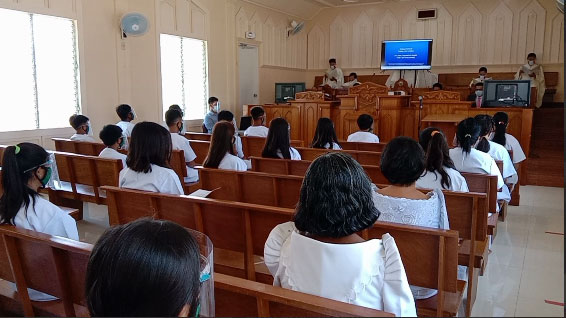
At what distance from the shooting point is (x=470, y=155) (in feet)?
11.6

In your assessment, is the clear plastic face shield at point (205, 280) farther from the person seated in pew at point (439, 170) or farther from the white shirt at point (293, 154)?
the white shirt at point (293, 154)

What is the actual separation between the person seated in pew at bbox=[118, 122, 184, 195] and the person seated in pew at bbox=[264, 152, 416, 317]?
1.67m

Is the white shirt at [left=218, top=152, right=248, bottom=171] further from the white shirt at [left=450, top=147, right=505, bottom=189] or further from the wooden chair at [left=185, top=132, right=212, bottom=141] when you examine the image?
the wooden chair at [left=185, top=132, right=212, bottom=141]

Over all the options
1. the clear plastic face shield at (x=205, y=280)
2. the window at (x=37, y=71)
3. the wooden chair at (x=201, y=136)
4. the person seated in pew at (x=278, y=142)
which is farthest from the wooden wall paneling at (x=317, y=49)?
the clear plastic face shield at (x=205, y=280)

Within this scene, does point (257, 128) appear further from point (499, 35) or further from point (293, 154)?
point (499, 35)

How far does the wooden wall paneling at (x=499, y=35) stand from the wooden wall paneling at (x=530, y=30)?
0.22 metres

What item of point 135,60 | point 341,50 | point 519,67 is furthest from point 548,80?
point 135,60

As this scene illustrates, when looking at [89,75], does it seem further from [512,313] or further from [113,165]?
[512,313]

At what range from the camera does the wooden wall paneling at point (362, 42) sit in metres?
12.3

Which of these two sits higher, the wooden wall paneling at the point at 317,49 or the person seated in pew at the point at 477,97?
the wooden wall paneling at the point at 317,49

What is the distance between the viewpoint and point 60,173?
4.24 metres

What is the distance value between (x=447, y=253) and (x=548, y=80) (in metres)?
10.3

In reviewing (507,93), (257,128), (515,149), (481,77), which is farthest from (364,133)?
Result: (481,77)

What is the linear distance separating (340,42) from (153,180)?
34.9 ft
